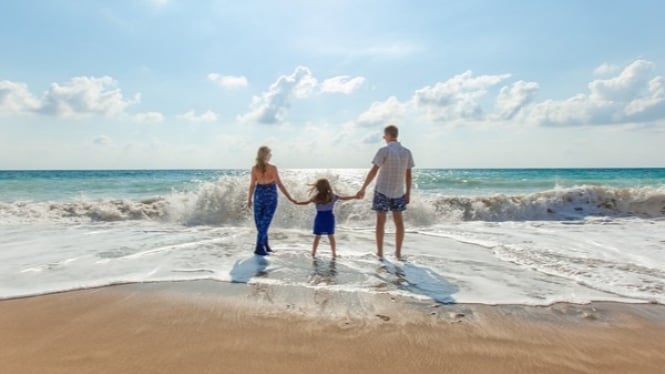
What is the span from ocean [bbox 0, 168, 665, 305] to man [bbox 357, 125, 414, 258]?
73 cm

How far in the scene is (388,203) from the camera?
654 cm

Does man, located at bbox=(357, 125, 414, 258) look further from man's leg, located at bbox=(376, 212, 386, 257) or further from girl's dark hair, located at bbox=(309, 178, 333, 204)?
girl's dark hair, located at bbox=(309, 178, 333, 204)

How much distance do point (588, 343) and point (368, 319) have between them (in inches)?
67.3

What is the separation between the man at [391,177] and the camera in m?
6.48

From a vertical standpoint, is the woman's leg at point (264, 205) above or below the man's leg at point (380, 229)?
above

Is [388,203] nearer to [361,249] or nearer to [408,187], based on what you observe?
[408,187]

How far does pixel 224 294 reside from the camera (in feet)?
14.8

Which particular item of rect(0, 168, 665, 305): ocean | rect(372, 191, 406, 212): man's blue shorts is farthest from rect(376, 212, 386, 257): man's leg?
rect(0, 168, 665, 305): ocean

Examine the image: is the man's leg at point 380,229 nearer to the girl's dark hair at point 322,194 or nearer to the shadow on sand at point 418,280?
the shadow on sand at point 418,280

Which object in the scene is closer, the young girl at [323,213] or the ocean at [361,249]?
the ocean at [361,249]

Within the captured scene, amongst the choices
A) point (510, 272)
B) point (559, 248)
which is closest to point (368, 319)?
point (510, 272)

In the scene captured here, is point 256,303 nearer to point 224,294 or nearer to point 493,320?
point 224,294

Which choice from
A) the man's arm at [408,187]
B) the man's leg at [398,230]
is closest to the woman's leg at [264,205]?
the man's leg at [398,230]

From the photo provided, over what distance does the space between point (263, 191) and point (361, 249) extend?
6.37ft
